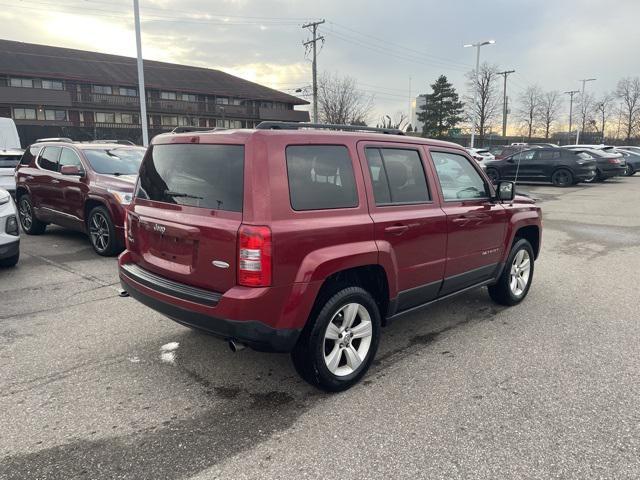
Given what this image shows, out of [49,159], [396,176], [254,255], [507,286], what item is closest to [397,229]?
[396,176]

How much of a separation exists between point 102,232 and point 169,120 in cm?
4373

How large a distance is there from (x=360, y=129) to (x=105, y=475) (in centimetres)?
283

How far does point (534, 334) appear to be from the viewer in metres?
4.40

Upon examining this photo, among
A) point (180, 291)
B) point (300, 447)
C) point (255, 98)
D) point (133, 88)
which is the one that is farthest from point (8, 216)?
point (255, 98)

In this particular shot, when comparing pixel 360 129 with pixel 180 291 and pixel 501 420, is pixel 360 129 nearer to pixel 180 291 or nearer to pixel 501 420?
pixel 180 291

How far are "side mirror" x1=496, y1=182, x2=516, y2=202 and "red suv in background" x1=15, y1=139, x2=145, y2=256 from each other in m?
5.01

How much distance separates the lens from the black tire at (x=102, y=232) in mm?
7053

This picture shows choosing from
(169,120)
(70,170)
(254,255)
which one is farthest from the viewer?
(169,120)

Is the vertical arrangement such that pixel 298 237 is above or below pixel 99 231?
above

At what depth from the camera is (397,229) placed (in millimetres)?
3549

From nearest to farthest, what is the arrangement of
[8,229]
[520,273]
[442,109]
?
[520,273] < [8,229] < [442,109]

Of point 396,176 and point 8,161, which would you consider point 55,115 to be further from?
point 396,176

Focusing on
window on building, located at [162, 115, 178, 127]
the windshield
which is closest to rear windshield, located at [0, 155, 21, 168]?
the windshield

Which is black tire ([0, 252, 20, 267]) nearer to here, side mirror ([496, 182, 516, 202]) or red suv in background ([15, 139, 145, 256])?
red suv in background ([15, 139, 145, 256])
